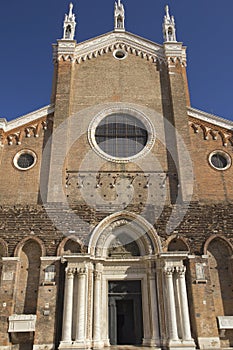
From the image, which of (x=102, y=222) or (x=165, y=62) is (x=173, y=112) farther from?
(x=102, y=222)

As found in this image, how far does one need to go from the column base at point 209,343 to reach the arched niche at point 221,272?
3.42 ft

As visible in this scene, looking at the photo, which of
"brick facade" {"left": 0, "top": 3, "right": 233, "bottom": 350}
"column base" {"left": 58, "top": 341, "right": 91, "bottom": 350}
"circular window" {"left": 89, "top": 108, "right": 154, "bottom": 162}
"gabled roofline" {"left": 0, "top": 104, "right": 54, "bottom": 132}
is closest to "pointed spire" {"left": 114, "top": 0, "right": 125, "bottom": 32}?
"brick facade" {"left": 0, "top": 3, "right": 233, "bottom": 350}

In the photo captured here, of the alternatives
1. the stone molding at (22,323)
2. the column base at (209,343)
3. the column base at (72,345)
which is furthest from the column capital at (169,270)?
the stone molding at (22,323)

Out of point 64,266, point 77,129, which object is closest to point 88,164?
point 77,129

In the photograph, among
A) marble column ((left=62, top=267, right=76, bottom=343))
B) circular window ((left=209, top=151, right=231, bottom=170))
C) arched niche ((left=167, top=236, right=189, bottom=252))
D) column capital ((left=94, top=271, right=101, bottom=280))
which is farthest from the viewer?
circular window ((left=209, top=151, right=231, bottom=170))

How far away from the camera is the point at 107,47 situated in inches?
740

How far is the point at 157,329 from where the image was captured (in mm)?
11227

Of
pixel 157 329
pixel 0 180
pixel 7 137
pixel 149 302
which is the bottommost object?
pixel 157 329

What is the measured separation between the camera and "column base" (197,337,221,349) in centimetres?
1080

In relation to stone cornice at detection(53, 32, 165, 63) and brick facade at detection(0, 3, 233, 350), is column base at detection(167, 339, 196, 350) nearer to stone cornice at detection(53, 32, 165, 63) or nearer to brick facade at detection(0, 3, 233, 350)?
brick facade at detection(0, 3, 233, 350)

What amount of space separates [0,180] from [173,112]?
29.7ft

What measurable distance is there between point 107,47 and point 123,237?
1160 cm

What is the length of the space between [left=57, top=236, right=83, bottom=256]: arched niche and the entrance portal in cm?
188

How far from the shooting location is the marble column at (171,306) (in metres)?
10.8
